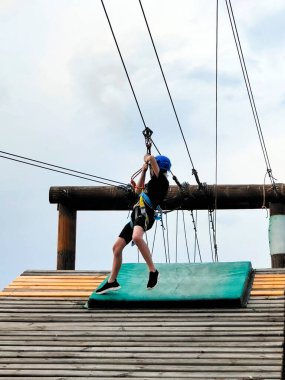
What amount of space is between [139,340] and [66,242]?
580 centimetres

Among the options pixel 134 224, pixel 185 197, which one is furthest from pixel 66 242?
pixel 134 224

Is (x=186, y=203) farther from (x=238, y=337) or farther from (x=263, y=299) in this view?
(x=238, y=337)

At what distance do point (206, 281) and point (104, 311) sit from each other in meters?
1.33

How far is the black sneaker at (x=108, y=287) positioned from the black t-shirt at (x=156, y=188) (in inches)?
39.2

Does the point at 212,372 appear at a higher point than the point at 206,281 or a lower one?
lower

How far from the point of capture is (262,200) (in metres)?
13.5

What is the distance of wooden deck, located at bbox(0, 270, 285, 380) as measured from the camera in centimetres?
693

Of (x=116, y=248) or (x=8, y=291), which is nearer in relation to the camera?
(x=116, y=248)

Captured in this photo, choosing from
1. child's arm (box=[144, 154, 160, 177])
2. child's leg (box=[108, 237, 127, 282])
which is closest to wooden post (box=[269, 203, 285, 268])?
child's leg (box=[108, 237, 127, 282])

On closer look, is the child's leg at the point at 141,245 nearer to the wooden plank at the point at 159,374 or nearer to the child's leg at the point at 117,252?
the child's leg at the point at 117,252

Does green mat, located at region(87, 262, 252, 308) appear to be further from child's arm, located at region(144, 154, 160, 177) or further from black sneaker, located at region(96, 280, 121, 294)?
child's arm, located at region(144, 154, 160, 177)

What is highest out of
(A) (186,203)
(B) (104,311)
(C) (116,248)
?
(A) (186,203)

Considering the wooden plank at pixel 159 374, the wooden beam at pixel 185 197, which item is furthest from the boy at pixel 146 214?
the wooden beam at pixel 185 197

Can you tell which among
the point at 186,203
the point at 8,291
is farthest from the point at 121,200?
the point at 8,291
